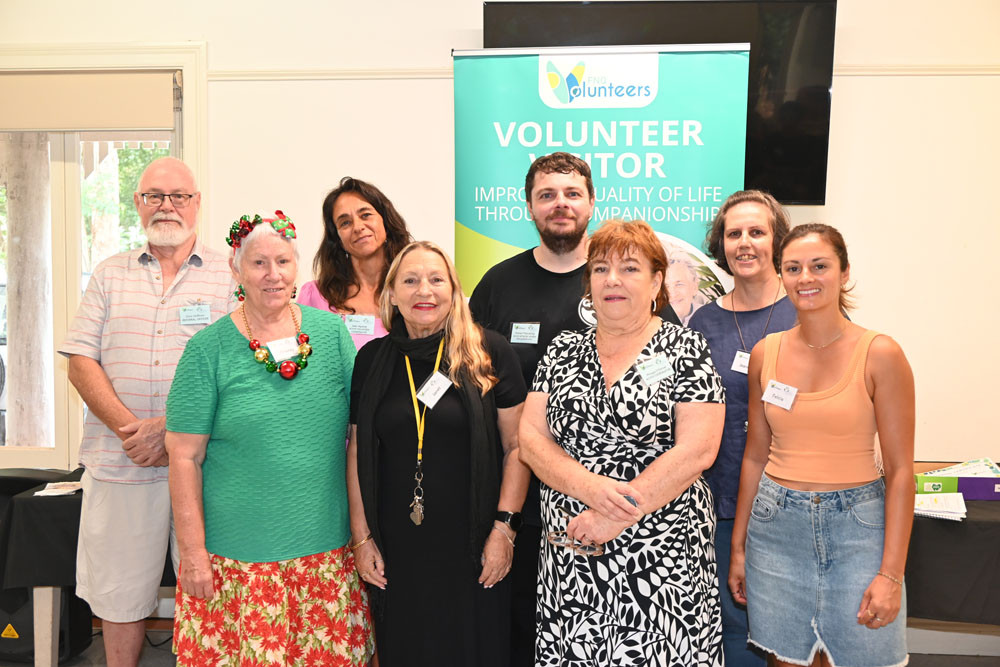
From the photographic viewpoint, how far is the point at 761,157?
3.50 m

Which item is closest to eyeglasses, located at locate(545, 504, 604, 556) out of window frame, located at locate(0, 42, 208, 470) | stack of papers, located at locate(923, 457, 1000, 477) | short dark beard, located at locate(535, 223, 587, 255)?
short dark beard, located at locate(535, 223, 587, 255)

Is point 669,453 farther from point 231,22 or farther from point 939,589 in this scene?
point 231,22

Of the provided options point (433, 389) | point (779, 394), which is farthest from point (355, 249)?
point (779, 394)

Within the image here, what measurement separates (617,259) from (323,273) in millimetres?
1382

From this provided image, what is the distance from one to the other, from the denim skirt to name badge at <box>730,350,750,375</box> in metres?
0.47

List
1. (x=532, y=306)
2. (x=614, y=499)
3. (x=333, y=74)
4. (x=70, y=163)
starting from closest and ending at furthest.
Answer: (x=614, y=499)
(x=532, y=306)
(x=333, y=74)
(x=70, y=163)

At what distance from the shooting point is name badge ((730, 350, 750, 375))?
219cm

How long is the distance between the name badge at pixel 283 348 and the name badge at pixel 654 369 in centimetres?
97

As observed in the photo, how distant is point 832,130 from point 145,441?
11.5ft

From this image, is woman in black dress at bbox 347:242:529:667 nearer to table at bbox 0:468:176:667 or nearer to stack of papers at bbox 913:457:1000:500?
table at bbox 0:468:176:667

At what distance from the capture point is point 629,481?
1.77m

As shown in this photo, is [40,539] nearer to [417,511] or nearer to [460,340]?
[417,511]

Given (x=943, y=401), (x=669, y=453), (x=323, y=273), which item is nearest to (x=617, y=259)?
(x=669, y=453)

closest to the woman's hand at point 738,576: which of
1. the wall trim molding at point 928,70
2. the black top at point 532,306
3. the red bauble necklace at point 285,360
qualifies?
the black top at point 532,306
